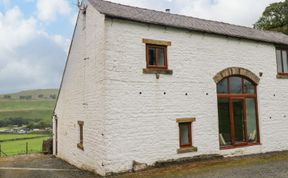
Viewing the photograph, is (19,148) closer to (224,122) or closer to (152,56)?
(224,122)

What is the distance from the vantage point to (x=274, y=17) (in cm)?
3350

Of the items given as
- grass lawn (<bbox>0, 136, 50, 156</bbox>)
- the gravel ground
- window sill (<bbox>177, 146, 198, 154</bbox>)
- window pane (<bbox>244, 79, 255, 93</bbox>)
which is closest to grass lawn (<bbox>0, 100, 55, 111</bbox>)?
grass lawn (<bbox>0, 136, 50, 156</bbox>)

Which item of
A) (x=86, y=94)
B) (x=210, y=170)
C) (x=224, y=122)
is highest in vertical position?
(x=86, y=94)

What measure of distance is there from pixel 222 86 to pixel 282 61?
4855 mm

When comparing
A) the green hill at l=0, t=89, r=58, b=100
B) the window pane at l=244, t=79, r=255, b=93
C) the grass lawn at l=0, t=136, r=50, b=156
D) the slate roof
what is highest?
the green hill at l=0, t=89, r=58, b=100

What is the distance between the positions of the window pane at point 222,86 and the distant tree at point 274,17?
21.9 m

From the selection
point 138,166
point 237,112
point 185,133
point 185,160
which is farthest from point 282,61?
point 138,166

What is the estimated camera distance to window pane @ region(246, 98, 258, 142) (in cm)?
1436

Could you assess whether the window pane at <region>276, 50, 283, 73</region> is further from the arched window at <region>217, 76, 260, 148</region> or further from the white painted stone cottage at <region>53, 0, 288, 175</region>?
the arched window at <region>217, 76, 260, 148</region>

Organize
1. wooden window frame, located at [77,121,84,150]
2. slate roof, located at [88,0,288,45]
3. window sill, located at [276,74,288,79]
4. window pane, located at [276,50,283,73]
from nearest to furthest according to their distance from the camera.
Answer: slate roof, located at [88,0,288,45]
wooden window frame, located at [77,121,84,150]
window sill, located at [276,74,288,79]
window pane, located at [276,50,283,73]

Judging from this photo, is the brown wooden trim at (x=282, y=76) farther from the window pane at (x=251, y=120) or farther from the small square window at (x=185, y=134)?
the small square window at (x=185, y=134)

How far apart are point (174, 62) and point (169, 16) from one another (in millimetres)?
3402

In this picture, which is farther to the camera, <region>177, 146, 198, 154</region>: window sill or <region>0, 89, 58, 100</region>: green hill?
<region>0, 89, 58, 100</region>: green hill

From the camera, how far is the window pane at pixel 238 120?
45.9ft
